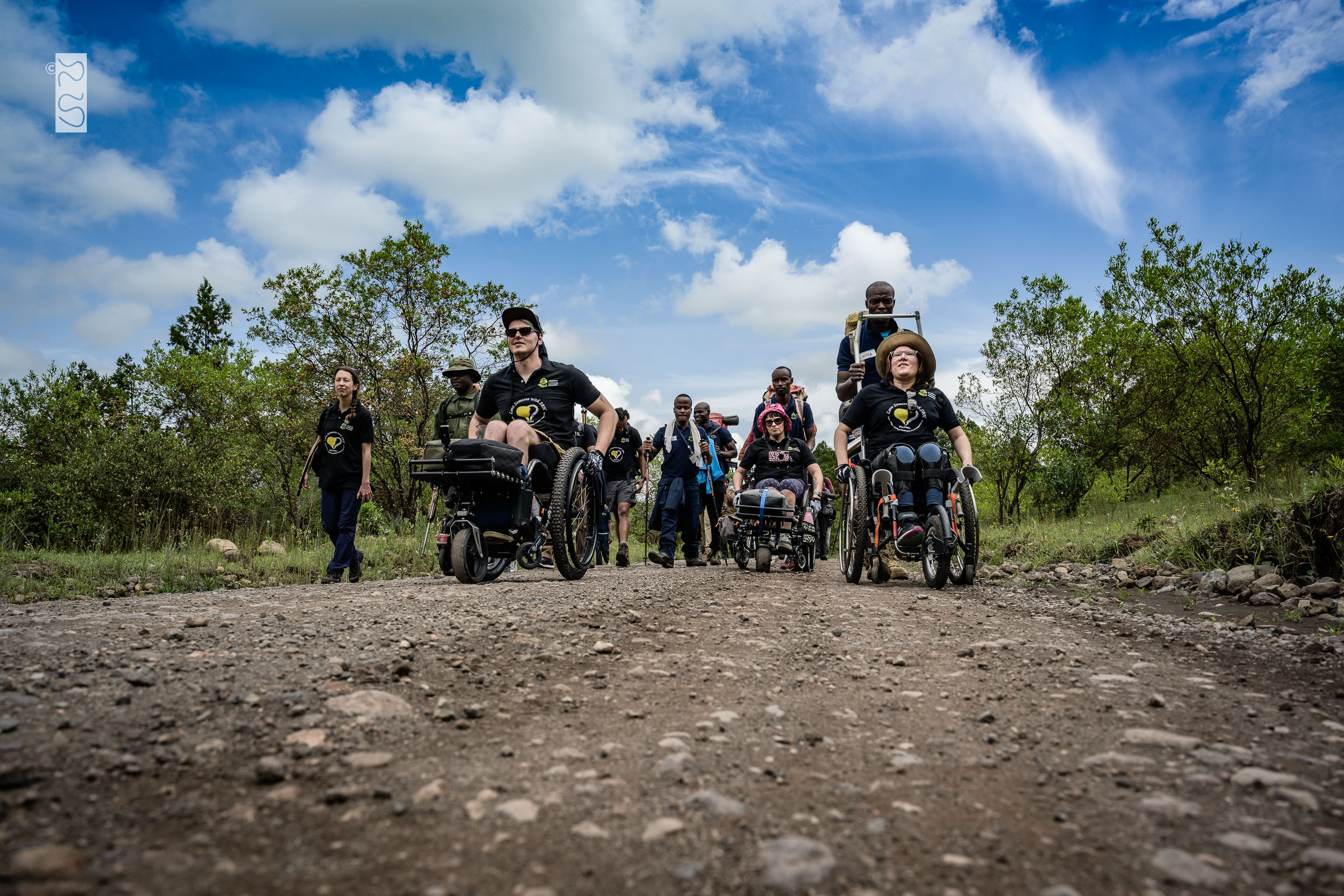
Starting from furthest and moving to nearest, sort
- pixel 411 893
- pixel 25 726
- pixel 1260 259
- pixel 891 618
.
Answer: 1. pixel 1260 259
2. pixel 891 618
3. pixel 25 726
4. pixel 411 893

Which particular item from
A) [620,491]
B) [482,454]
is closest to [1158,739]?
[482,454]

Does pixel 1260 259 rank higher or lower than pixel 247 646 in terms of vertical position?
higher

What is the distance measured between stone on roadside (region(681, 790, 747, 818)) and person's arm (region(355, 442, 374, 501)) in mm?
5945

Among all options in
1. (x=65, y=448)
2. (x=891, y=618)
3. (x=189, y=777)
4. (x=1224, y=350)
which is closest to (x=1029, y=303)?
(x=1224, y=350)

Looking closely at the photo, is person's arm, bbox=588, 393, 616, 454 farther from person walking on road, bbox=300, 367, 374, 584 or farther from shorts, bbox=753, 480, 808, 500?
shorts, bbox=753, 480, 808, 500

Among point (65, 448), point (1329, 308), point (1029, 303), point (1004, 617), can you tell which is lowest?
point (1004, 617)

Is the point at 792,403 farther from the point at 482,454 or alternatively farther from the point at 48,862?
the point at 48,862

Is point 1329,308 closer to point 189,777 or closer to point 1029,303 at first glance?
point 1029,303

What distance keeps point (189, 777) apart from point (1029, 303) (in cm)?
2007

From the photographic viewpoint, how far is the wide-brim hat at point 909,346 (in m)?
6.53

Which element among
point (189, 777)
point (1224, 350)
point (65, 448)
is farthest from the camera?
point (65, 448)

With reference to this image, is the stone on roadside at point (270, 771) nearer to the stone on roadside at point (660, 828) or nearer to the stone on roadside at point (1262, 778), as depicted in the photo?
the stone on roadside at point (660, 828)

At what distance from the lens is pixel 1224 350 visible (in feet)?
42.8

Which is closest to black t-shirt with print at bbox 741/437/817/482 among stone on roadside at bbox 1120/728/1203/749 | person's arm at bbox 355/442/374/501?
person's arm at bbox 355/442/374/501
